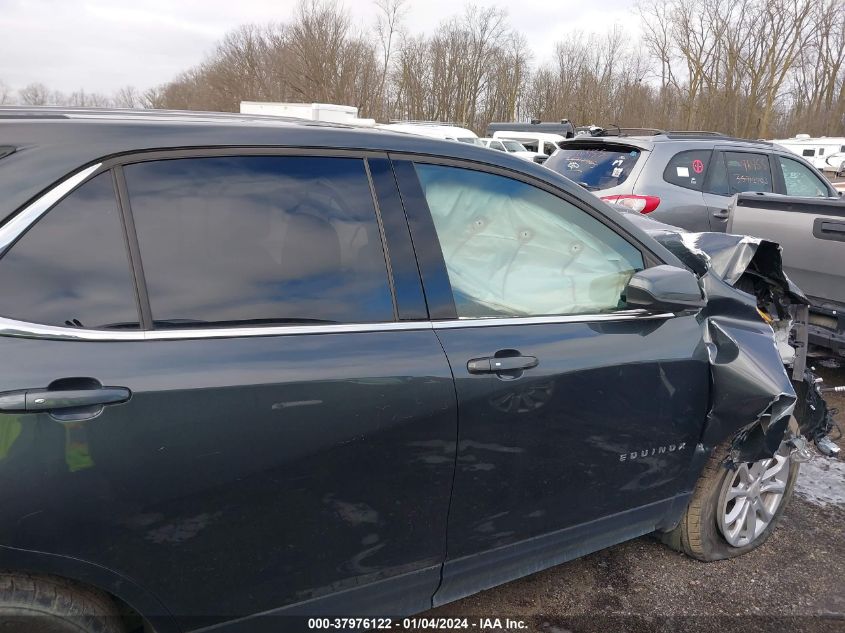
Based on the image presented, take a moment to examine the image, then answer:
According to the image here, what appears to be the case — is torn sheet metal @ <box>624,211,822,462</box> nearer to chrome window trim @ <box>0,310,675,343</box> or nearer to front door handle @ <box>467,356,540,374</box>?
chrome window trim @ <box>0,310,675,343</box>

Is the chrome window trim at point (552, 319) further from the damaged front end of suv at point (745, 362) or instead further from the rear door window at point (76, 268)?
the rear door window at point (76, 268)

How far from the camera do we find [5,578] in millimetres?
1431

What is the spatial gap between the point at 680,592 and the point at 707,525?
31 centimetres

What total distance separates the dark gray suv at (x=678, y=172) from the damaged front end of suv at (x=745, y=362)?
3.34m

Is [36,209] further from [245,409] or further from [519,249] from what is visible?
[519,249]

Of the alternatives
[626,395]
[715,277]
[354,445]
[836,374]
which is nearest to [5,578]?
[354,445]

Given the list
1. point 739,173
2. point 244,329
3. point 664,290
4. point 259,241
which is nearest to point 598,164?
point 739,173

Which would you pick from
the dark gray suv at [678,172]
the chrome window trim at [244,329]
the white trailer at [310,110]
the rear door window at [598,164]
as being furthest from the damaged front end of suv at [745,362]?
the white trailer at [310,110]

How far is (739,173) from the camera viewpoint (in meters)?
7.07

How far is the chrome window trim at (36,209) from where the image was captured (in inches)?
57.6

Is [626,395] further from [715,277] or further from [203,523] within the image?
[203,523]

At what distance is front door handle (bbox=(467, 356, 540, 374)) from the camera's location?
1.96 m

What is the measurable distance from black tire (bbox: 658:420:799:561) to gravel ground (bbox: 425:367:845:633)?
7 cm

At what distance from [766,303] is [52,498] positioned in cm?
342
